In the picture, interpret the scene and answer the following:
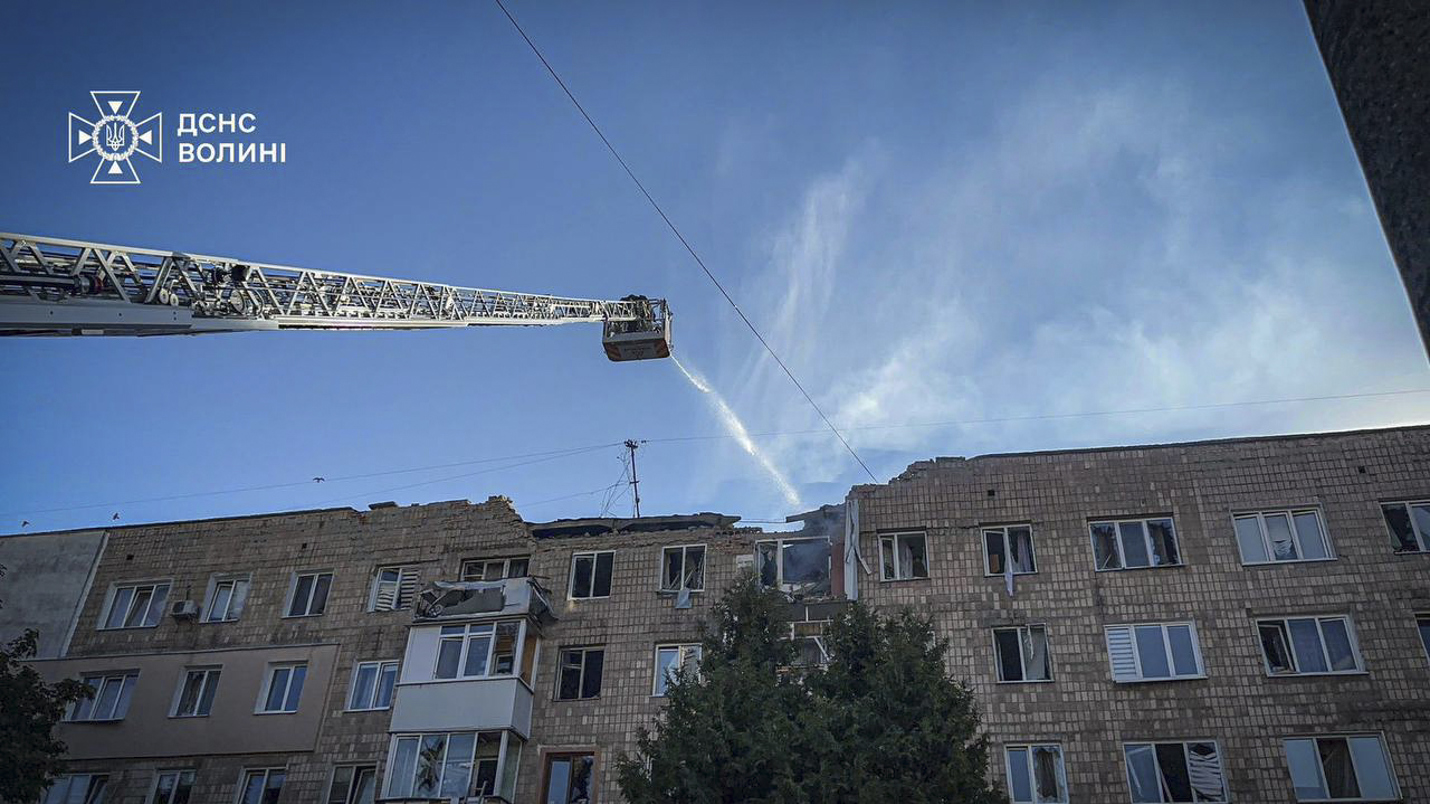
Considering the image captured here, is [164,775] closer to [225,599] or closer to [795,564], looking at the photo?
[225,599]

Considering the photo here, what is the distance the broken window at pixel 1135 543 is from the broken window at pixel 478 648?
614 inches

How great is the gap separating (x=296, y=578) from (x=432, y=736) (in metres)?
8.15

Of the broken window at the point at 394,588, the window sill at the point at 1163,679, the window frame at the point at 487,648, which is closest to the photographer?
the window sill at the point at 1163,679

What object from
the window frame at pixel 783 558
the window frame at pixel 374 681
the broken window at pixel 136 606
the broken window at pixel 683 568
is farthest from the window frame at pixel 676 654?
the broken window at pixel 136 606

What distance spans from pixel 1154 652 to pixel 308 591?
24162 millimetres

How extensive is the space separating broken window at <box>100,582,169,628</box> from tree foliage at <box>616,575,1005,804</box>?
2051 cm

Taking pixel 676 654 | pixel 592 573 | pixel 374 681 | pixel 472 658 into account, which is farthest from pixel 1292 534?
pixel 374 681

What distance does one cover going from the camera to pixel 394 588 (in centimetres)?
3462

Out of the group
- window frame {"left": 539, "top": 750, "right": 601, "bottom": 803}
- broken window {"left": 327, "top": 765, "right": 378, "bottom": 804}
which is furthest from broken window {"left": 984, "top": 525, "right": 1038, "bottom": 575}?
broken window {"left": 327, "top": 765, "right": 378, "bottom": 804}

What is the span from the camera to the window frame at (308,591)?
34.8m

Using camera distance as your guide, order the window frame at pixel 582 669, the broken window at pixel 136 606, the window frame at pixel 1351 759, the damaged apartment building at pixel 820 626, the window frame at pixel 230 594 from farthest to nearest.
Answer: the broken window at pixel 136 606 → the window frame at pixel 230 594 → the window frame at pixel 582 669 → the damaged apartment building at pixel 820 626 → the window frame at pixel 1351 759

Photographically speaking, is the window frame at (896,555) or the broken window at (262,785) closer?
the window frame at (896,555)

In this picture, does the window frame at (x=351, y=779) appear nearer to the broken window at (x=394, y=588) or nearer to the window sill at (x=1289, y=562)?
the broken window at (x=394, y=588)

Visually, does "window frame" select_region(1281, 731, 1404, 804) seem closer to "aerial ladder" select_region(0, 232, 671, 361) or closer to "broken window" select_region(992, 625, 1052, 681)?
"broken window" select_region(992, 625, 1052, 681)
